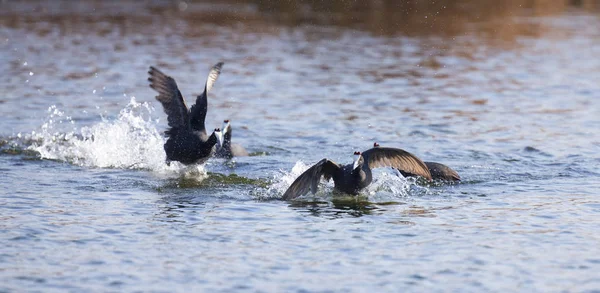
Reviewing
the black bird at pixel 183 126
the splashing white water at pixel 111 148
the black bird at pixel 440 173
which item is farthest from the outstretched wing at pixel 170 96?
the black bird at pixel 440 173

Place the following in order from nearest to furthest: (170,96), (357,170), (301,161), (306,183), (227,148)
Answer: (306,183)
(357,170)
(170,96)
(301,161)
(227,148)

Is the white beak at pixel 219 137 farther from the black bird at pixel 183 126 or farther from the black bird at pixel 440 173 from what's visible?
the black bird at pixel 440 173

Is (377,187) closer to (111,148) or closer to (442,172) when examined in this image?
(442,172)

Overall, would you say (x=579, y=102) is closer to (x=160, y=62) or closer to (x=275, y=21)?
(x=160, y=62)

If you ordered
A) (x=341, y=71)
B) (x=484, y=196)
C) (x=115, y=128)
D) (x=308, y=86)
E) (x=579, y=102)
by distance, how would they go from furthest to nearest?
(x=341, y=71) < (x=308, y=86) < (x=579, y=102) < (x=115, y=128) < (x=484, y=196)

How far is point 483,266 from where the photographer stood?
20.9 ft

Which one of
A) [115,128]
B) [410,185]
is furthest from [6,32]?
[410,185]

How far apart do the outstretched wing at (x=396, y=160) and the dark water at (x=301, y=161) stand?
30cm

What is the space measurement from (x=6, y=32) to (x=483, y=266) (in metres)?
16.8

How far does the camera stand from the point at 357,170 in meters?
8.24

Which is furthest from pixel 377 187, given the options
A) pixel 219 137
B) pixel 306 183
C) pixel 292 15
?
pixel 292 15

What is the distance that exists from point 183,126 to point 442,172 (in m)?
2.71

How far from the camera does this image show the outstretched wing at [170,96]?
30.7 ft

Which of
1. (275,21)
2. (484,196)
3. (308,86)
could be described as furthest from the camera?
(275,21)
